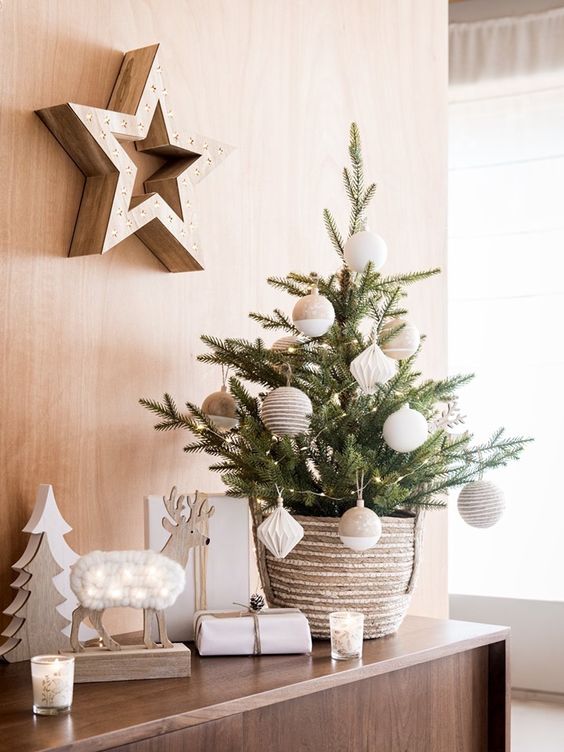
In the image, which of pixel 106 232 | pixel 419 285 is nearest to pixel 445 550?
pixel 419 285

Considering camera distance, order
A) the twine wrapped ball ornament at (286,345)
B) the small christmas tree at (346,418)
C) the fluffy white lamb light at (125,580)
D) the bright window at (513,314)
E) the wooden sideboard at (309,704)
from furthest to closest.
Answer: the bright window at (513,314)
the twine wrapped ball ornament at (286,345)
the small christmas tree at (346,418)
the fluffy white lamb light at (125,580)
the wooden sideboard at (309,704)

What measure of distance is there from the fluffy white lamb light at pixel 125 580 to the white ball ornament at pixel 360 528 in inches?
9.3

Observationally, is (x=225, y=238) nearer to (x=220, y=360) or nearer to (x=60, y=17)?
(x=220, y=360)

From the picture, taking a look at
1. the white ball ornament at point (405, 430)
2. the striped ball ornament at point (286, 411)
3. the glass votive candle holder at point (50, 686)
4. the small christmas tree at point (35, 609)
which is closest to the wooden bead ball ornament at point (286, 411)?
the striped ball ornament at point (286, 411)

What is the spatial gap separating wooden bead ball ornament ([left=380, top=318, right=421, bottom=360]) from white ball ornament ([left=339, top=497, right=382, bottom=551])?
0.79 feet

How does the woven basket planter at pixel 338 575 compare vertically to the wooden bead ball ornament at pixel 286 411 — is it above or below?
below

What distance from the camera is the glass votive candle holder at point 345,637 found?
1.16 m

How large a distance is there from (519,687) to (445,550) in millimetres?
1183

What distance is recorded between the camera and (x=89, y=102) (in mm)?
1334

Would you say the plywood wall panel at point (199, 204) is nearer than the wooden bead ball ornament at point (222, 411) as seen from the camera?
Yes

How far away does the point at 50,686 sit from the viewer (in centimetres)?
90

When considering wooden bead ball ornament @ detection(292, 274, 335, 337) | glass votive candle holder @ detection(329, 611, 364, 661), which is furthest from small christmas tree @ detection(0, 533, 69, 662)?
wooden bead ball ornament @ detection(292, 274, 335, 337)

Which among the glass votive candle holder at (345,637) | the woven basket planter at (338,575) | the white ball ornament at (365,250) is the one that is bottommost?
the glass votive candle holder at (345,637)

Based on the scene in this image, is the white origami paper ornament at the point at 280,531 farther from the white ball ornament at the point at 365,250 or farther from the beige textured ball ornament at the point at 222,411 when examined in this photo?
the white ball ornament at the point at 365,250
